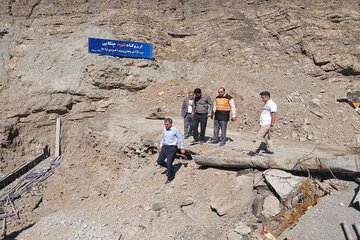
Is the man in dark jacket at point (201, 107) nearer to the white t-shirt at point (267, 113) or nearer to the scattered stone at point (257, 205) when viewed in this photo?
the white t-shirt at point (267, 113)

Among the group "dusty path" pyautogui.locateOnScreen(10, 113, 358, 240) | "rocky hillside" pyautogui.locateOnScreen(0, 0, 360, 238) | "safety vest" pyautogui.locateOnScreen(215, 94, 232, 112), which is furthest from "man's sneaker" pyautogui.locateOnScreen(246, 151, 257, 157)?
"rocky hillside" pyautogui.locateOnScreen(0, 0, 360, 238)

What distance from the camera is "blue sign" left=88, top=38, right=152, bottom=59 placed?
17.1m

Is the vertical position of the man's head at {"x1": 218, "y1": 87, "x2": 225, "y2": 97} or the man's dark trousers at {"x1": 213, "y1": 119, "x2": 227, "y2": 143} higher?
the man's head at {"x1": 218, "y1": 87, "x2": 225, "y2": 97}

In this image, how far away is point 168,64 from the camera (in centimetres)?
1822

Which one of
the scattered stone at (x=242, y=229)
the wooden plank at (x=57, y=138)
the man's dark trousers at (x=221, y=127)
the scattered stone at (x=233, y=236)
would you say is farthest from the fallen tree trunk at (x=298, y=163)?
the wooden plank at (x=57, y=138)

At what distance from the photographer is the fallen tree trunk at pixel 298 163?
21.0 feet

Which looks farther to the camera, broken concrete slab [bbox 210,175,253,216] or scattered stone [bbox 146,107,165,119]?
scattered stone [bbox 146,107,165,119]

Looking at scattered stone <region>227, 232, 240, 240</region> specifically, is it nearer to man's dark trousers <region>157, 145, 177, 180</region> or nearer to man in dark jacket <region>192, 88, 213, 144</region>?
man's dark trousers <region>157, 145, 177, 180</region>

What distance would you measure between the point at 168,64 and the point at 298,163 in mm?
12432

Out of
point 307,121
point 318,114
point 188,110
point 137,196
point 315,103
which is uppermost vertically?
point 188,110

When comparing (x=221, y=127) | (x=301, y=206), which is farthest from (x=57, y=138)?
(x=301, y=206)

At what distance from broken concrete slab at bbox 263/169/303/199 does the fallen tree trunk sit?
209mm

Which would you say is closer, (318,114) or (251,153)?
(251,153)

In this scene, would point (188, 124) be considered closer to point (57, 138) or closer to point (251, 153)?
point (251, 153)
